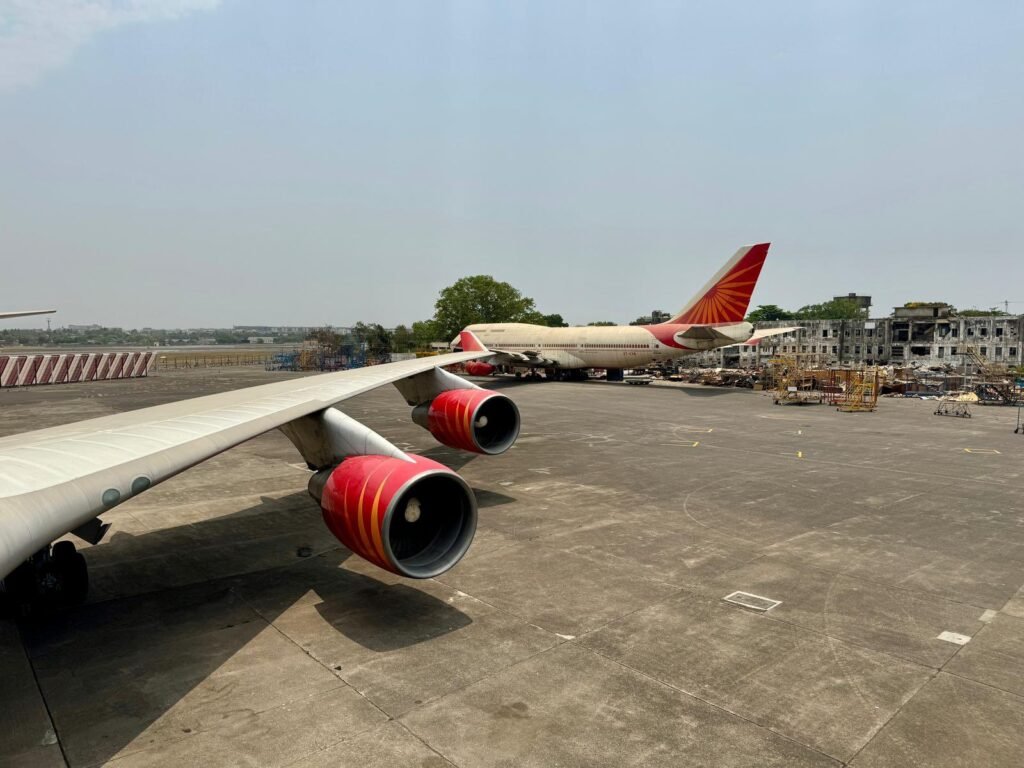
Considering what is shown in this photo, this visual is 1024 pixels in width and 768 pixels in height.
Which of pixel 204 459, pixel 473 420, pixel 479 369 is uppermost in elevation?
pixel 204 459

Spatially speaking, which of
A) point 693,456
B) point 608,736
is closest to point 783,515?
point 693,456

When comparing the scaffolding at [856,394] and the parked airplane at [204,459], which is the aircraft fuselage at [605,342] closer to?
the scaffolding at [856,394]

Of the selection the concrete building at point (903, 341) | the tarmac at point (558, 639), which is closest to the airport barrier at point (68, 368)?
the tarmac at point (558, 639)

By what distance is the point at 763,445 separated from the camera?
22234 mm

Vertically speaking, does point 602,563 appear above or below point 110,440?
below

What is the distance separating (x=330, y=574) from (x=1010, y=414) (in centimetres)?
3636

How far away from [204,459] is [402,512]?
2436 mm

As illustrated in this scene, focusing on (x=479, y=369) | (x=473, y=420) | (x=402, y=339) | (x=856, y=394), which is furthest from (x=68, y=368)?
(x=402, y=339)

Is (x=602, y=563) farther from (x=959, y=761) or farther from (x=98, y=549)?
(x=98, y=549)

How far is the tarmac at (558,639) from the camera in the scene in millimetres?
5805

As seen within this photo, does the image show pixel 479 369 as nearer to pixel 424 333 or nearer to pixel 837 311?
pixel 424 333

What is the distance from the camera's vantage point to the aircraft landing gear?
8.30 meters

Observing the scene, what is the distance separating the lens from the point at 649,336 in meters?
47.4

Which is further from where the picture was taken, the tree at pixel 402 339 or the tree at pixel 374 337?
the tree at pixel 402 339
